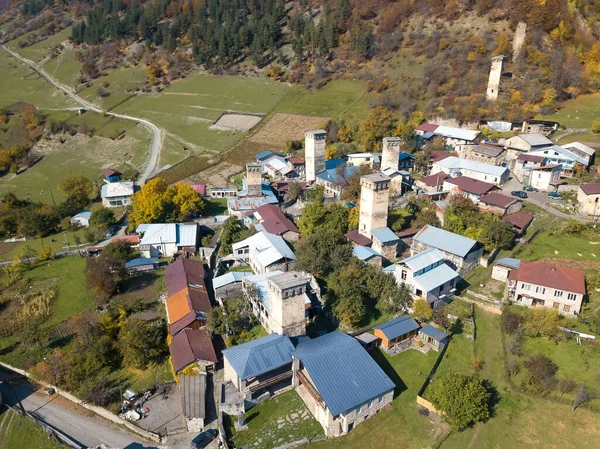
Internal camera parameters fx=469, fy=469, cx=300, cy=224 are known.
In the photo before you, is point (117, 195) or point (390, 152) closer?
point (390, 152)

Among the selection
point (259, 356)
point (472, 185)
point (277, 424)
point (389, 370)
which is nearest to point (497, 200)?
point (472, 185)

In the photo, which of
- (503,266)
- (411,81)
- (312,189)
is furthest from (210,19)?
(503,266)

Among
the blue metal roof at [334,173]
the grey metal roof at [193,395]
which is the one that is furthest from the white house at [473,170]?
the grey metal roof at [193,395]

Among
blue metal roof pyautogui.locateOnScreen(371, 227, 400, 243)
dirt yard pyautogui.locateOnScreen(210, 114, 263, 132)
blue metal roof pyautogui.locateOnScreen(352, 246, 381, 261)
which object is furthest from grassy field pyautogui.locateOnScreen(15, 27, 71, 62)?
blue metal roof pyautogui.locateOnScreen(352, 246, 381, 261)

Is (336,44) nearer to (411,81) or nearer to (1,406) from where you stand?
(411,81)

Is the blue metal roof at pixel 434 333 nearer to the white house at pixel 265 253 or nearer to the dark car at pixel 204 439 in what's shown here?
the white house at pixel 265 253

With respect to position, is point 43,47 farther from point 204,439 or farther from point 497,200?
point 204,439

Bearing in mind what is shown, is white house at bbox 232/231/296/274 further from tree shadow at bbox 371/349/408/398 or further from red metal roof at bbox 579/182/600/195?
red metal roof at bbox 579/182/600/195
